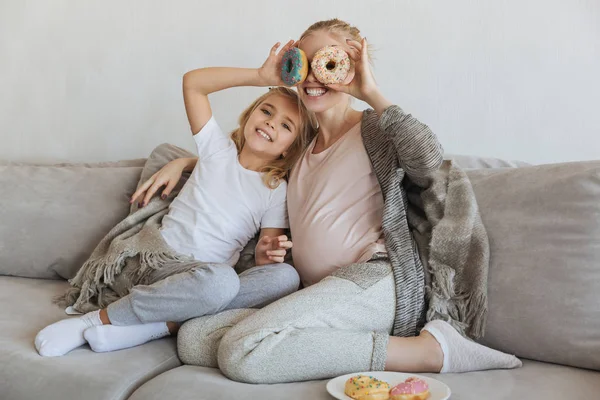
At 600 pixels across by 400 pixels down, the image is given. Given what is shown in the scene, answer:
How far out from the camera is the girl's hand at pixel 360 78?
68.9 inches

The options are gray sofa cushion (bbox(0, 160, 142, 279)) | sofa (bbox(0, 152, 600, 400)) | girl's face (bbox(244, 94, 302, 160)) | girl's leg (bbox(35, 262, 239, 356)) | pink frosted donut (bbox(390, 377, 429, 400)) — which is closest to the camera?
pink frosted donut (bbox(390, 377, 429, 400))

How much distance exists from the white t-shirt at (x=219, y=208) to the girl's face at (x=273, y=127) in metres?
0.08

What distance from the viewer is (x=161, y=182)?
78.8 inches

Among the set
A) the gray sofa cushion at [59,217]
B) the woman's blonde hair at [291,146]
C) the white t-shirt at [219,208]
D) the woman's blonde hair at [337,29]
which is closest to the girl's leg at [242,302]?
the white t-shirt at [219,208]

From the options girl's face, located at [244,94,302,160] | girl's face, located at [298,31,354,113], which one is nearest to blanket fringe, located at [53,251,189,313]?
girl's face, located at [244,94,302,160]

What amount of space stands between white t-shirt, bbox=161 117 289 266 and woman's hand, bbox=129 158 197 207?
0.15 feet

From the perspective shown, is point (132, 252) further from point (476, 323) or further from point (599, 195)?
point (599, 195)

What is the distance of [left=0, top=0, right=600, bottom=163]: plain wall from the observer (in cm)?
202

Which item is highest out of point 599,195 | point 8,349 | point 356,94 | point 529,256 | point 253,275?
point 356,94

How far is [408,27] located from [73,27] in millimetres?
1309

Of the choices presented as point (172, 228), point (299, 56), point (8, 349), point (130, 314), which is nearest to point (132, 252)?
point (172, 228)

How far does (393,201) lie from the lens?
168 centimetres

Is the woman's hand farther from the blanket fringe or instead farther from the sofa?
the sofa

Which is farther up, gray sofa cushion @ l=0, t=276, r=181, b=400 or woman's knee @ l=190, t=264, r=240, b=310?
woman's knee @ l=190, t=264, r=240, b=310
